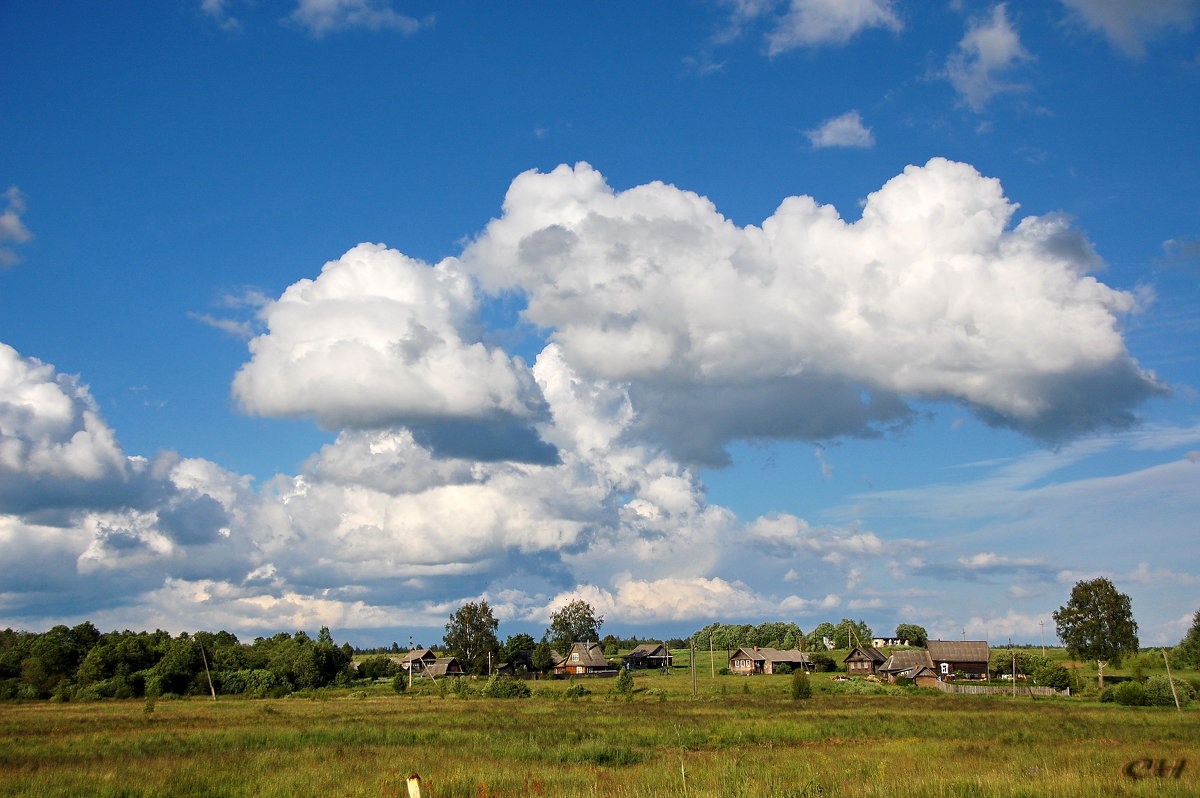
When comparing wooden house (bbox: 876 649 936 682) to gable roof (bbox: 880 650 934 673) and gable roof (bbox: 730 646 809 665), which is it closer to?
gable roof (bbox: 880 650 934 673)

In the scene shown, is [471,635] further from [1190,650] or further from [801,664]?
[1190,650]

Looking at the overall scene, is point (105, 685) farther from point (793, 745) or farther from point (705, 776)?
point (705, 776)

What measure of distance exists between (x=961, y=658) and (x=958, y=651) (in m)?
1.05

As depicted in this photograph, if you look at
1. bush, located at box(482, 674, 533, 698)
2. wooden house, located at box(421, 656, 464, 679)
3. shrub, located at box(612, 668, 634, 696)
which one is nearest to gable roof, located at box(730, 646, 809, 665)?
wooden house, located at box(421, 656, 464, 679)

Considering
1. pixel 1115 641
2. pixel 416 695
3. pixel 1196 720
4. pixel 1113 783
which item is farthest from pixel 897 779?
pixel 1115 641

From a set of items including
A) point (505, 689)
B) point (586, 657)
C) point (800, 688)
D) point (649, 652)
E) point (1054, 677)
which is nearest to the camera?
point (800, 688)

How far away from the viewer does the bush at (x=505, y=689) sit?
73.4 metres

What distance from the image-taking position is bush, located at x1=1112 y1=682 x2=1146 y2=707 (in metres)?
60.6

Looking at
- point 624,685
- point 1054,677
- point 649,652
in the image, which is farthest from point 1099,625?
point 649,652

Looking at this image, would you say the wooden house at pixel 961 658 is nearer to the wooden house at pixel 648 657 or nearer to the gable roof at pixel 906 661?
the gable roof at pixel 906 661

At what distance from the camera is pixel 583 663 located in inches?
4739

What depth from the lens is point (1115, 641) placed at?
87.7 metres

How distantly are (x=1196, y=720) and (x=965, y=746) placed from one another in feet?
77.5

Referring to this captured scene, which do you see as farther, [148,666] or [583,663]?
[583,663]
